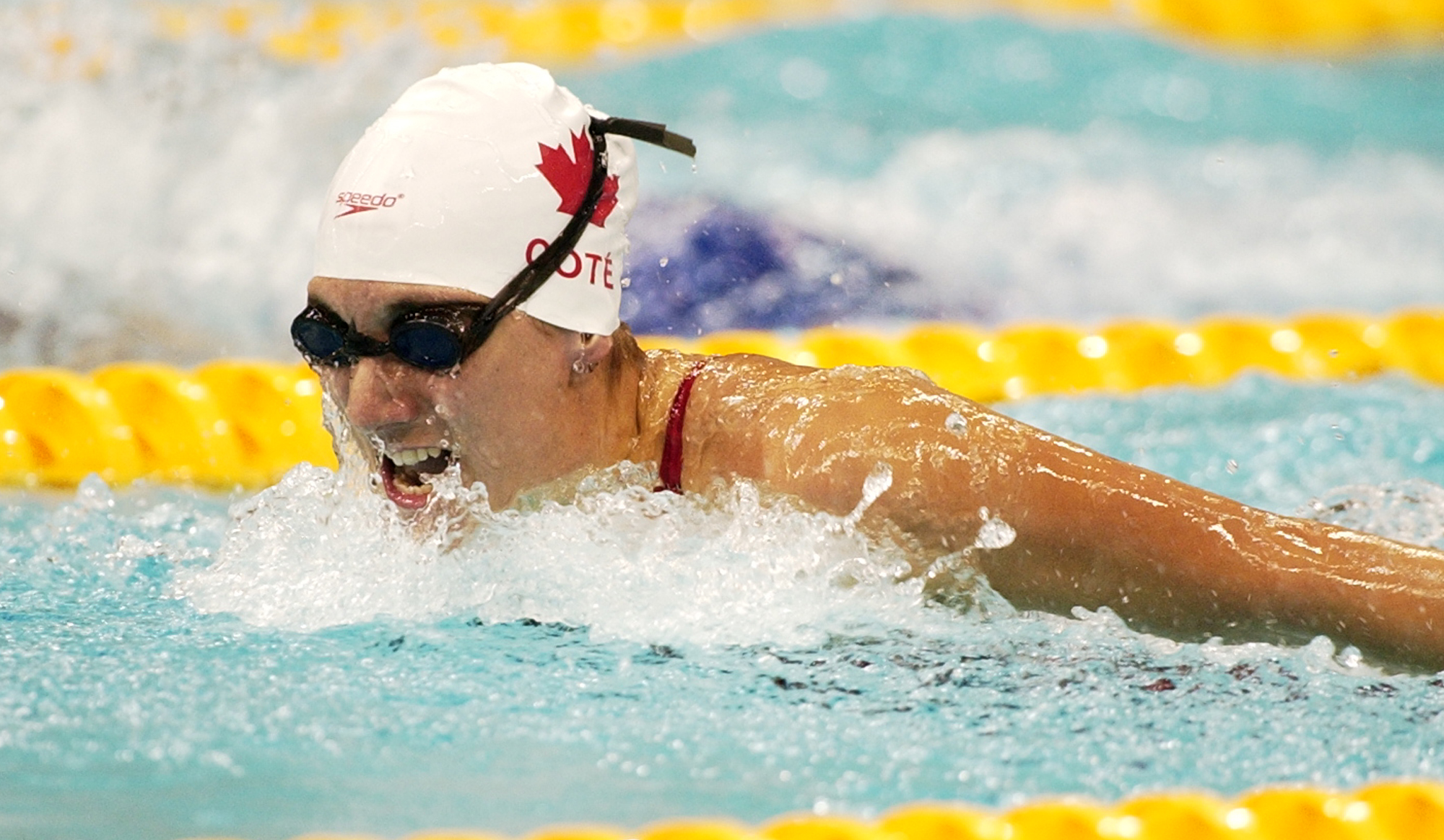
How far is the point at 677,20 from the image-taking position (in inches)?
293

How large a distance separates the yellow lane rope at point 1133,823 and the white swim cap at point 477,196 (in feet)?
2.36

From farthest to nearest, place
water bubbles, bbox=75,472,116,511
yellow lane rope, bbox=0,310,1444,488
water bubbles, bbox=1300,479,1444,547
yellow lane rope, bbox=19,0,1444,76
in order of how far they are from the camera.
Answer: yellow lane rope, bbox=19,0,1444,76 → yellow lane rope, bbox=0,310,1444,488 → water bubbles, bbox=75,472,116,511 → water bubbles, bbox=1300,479,1444,547

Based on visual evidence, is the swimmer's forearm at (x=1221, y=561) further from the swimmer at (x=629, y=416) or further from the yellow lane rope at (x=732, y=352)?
the yellow lane rope at (x=732, y=352)

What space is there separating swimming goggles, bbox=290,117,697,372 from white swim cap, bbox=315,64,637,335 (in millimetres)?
14

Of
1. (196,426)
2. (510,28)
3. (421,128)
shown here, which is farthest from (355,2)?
(421,128)

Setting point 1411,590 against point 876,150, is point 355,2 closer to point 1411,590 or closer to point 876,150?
point 876,150

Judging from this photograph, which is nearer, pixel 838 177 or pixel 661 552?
pixel 661 552

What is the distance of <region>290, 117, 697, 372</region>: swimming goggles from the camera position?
2.13 meters

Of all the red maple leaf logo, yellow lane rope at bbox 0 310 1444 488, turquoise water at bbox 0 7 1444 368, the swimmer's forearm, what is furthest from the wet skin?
turquoise water at bbox 0 7 1444 368

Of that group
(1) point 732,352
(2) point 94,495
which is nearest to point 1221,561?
(1) point 732,352

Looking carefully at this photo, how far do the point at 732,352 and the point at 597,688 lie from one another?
5.07 ft

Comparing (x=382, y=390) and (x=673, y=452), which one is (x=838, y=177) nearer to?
(x=673, y=452)

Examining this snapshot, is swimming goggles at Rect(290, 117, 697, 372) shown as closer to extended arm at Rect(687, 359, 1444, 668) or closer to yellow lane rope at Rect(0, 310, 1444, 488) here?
extended arm at Rect(687, 359, 1444, 668)

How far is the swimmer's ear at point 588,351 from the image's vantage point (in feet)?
7.41
